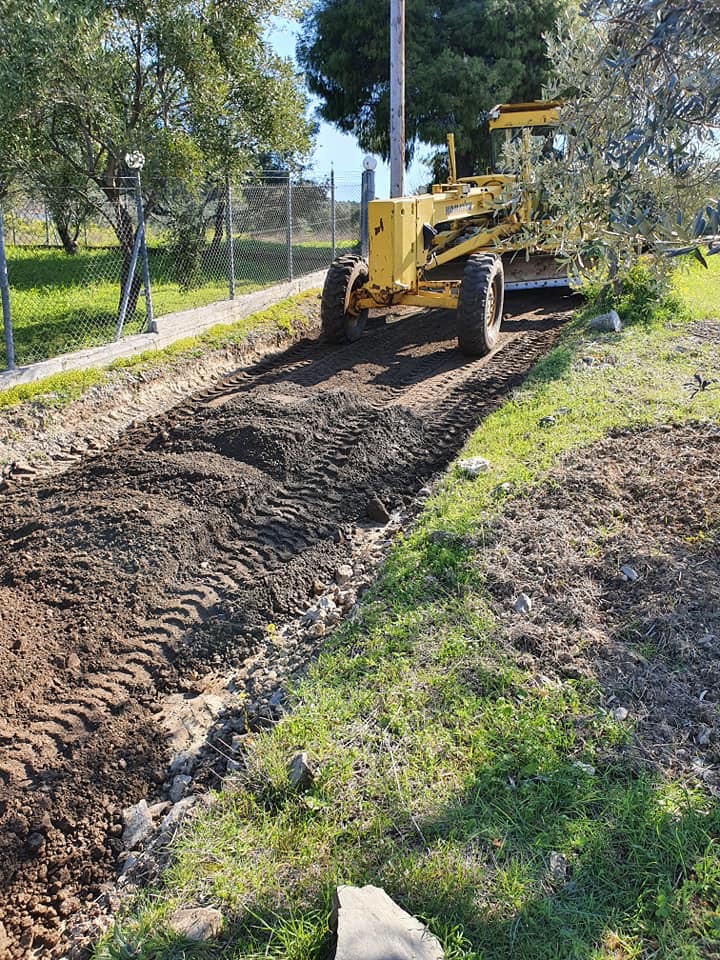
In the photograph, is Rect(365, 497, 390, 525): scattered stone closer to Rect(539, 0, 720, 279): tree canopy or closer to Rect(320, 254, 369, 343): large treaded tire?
Rect(539, 0, 720, 279): tree canopy

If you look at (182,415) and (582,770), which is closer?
(582,770)

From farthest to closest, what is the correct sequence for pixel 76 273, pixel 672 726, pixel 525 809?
1. pixel 76 273
2. pixel 672 726
3. pixel 525 809

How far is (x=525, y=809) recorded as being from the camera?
2.97m

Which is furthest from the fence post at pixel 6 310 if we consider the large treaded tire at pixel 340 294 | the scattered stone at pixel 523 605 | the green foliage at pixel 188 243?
the scattered stone at pixel 523 605

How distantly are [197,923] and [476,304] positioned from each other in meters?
8.00

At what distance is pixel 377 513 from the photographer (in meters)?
6.07

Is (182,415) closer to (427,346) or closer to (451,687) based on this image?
(427,346)

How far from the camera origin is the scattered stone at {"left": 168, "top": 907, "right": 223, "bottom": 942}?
262 centimetres

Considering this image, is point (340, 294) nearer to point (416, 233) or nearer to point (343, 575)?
point (416, 233)

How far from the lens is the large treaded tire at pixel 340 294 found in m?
10.2

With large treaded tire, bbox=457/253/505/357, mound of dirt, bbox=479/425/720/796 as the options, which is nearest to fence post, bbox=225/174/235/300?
large treaded tire, bbox=457/253/505/357

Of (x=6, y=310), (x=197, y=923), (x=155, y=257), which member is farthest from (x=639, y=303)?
(x=155, y=257)

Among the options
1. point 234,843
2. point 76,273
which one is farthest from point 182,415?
point 76,273

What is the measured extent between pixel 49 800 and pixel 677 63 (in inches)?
174
